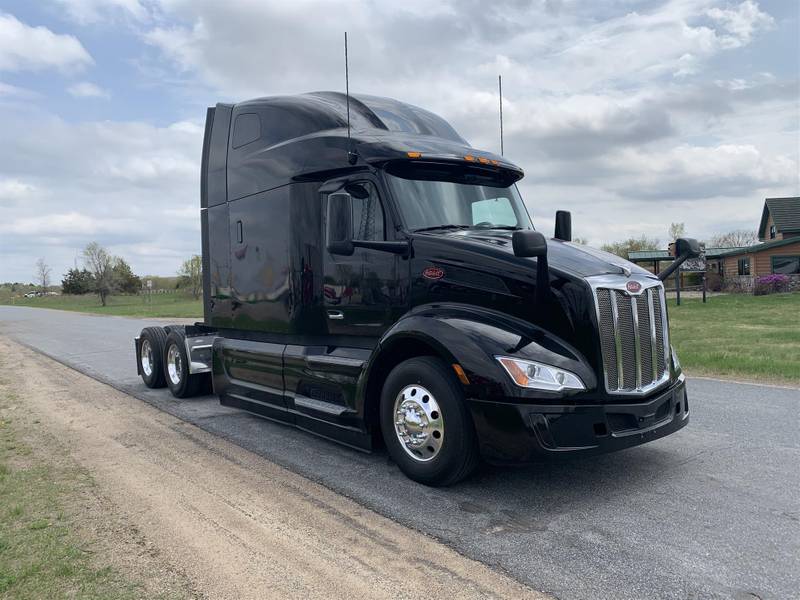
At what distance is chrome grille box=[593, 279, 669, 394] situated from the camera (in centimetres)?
420

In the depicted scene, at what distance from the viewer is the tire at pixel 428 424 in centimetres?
426

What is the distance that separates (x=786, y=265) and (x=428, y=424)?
38.3 metres

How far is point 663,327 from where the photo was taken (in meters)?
4.66

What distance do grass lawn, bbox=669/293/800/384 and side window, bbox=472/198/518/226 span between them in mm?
5389

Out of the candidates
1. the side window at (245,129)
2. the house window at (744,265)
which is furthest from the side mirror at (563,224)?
the house window at (744,265)

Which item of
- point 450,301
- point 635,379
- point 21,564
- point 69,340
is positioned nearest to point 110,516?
point 21,564

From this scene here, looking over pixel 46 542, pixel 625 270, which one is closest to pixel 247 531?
pixel 46 542

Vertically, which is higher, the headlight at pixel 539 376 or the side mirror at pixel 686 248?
the side mirror at pixel 686 248

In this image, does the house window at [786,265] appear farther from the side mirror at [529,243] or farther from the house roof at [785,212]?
the side mirror at [529,243]

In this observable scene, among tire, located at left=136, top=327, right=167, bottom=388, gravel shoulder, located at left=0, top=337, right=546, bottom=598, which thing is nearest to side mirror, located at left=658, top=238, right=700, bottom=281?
gravel shoulder, located at left=0, top=337, right=546, bottom=598

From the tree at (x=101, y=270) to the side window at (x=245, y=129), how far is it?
206ft

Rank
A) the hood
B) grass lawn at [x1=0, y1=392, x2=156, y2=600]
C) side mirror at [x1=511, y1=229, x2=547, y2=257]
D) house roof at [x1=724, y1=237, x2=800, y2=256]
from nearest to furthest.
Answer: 1. grass lawn at [x1=0, y1=392, x2=156, y2=600]
2. side mirror at [x1=511, y1=229, x2=547, y2=257]
3. the hood
4. house roof at [x1=724, y1=237, x2=800, y2=256]

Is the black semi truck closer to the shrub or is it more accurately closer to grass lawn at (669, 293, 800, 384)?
grass lawn at (669, 293, 800, 384)

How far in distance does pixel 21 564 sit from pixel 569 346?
3.44m
